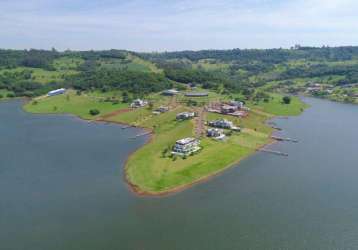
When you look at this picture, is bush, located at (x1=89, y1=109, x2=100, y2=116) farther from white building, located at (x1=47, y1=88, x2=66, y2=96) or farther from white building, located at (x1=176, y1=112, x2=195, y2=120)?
white building, located at (x1=47, y1=88, x2=66, y2=96)

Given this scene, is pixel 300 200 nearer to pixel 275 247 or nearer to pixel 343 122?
pixel 275 247

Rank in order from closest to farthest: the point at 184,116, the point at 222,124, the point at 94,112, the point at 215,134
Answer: the point at 215,134, the point at 222,124, the point at 184,116, the point at 94,112

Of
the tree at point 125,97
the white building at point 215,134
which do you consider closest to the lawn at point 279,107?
the tree at point 125,97

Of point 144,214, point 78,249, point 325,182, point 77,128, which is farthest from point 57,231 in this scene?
point 77,128

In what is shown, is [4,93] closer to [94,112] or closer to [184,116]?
[94,112]

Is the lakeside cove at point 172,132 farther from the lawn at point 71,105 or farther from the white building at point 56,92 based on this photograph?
the white building at point 56,92

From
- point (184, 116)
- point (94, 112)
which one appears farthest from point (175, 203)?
point (94, 112)

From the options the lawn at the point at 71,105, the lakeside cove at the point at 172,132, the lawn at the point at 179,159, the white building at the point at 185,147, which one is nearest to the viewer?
the lawn at the point at 179,159

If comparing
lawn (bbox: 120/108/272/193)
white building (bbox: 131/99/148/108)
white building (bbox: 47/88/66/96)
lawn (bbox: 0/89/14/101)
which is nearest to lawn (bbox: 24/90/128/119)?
white building (bbox: 131/99/148/108)
